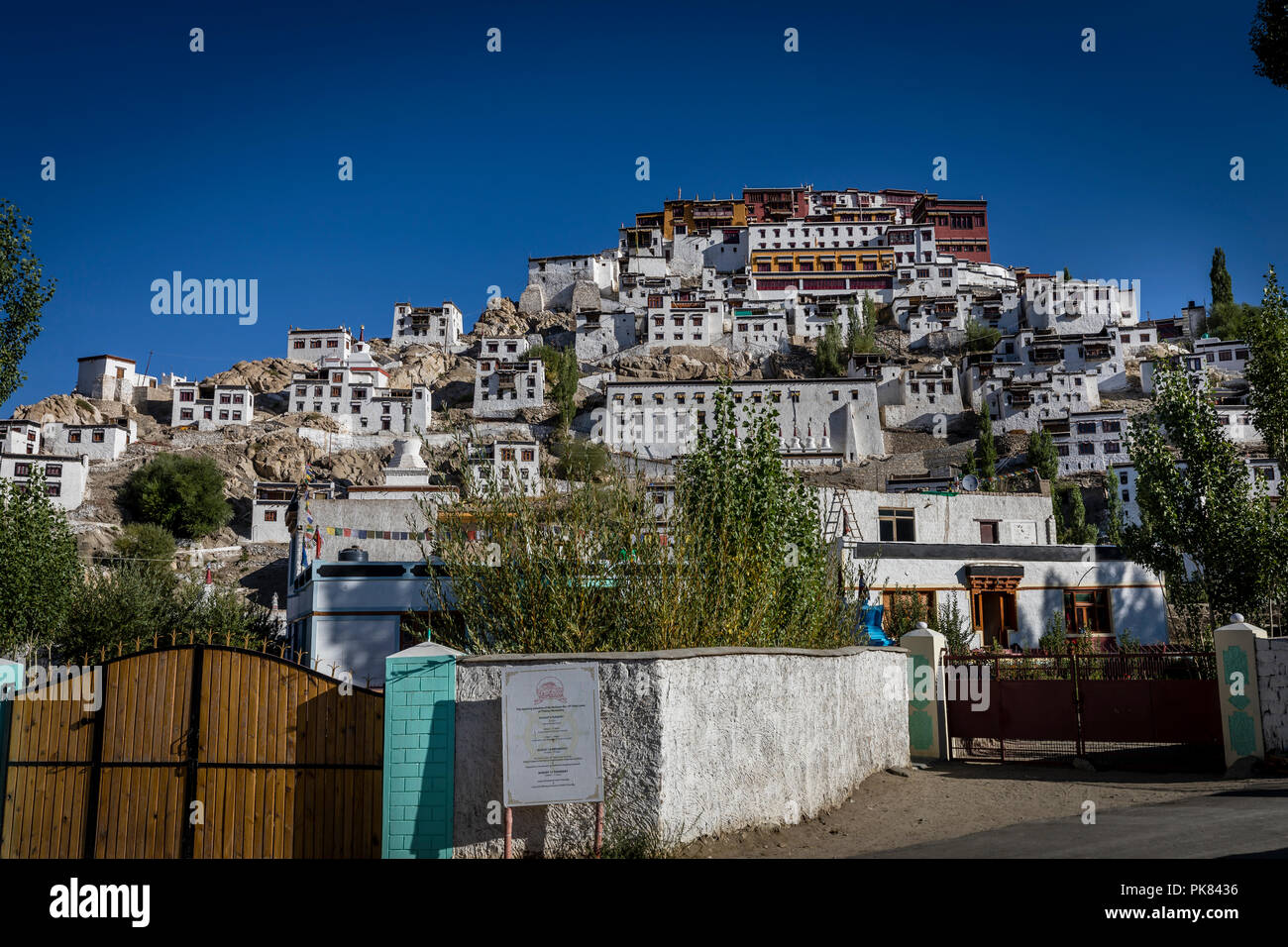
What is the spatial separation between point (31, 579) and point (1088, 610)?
30843 mm

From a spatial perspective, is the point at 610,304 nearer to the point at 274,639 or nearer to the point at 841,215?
the point at 841,215

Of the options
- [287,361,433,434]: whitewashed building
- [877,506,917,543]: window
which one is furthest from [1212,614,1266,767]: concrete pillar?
[287,361,433,434]: whitewashed building

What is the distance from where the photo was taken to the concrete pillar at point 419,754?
843 centimetres

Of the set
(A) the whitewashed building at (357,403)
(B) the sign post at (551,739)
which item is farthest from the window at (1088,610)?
(A) the whitewashed building at (357,403)

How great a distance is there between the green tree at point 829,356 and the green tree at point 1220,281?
3718 cm

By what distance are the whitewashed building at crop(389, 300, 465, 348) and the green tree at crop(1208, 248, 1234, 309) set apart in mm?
74446

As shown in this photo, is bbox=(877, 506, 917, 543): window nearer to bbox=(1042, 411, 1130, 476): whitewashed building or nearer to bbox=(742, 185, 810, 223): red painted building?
bbox=(1042, 411, 1130, 476): whitewashed building

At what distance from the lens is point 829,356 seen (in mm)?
81625

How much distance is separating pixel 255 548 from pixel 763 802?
57990 millimetres

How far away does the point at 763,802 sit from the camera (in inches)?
396

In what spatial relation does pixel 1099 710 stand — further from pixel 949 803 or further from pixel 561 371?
pixel 561 371

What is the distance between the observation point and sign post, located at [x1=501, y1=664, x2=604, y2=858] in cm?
828
